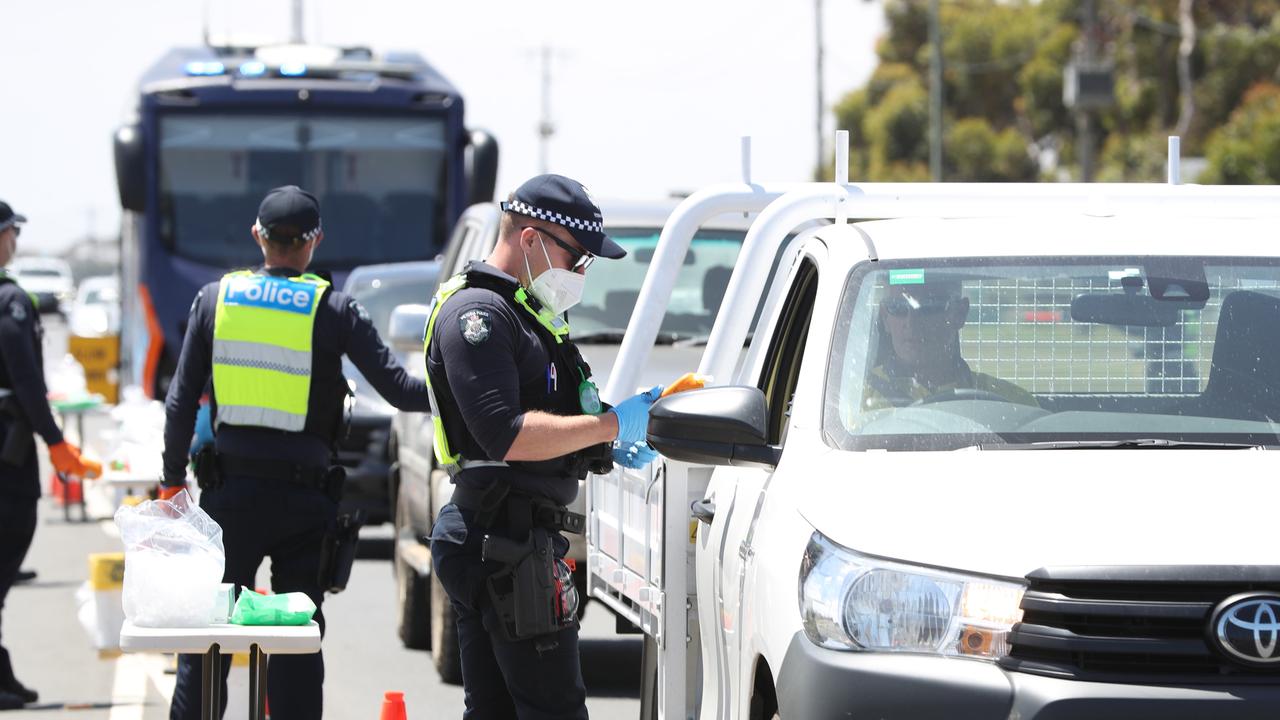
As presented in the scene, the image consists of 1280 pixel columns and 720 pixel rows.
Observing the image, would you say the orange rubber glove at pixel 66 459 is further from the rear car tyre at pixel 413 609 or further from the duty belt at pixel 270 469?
the duty belt at pixel 270 469

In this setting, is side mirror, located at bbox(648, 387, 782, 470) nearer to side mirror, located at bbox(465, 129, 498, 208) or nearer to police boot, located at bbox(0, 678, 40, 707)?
police boot, located at bbox(0, 678, 40, 707)

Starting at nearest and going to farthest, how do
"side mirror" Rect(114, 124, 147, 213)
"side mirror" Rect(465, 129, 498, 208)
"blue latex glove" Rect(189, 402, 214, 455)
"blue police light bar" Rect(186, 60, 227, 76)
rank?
"blue latex glove" Rect(189, 402, 214, 455) < "side mirror" Rect(114, 124, 147, 213) < "side mirror" Rect(465, 129, 498, 208) < "blue police light bar" Rect(186, 60, 227, 76)

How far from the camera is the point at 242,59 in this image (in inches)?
822

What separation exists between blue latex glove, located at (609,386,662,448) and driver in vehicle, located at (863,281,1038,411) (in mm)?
597

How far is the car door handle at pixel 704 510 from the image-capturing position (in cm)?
573

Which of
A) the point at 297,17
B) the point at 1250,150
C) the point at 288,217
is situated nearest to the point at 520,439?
the point at 288,217

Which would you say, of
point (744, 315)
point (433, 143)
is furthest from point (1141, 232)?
point (433, 143)

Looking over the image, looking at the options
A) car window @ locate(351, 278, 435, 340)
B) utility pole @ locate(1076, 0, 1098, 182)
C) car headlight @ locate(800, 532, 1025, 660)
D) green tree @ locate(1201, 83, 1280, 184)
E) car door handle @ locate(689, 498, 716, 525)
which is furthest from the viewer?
green tree @ locate(1201, 83, 1280, 184)

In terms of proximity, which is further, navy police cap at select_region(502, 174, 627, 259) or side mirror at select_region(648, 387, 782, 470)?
navy police cap at select_region(502, 174, 627, 259)

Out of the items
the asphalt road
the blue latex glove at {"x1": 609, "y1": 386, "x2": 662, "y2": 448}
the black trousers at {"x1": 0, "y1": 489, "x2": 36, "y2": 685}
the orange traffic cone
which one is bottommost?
the asphalt road

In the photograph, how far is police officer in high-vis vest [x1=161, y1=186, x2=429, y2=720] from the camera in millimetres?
6883

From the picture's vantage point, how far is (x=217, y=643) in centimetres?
545

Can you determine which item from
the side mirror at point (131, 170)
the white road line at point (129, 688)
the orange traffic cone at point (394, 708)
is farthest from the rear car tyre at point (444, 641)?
the side mirror at point (131, 170)

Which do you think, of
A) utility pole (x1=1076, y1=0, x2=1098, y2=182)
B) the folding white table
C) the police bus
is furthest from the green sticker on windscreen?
utility pole (x1=1076, y1=0, x2=1098, y2=182)
